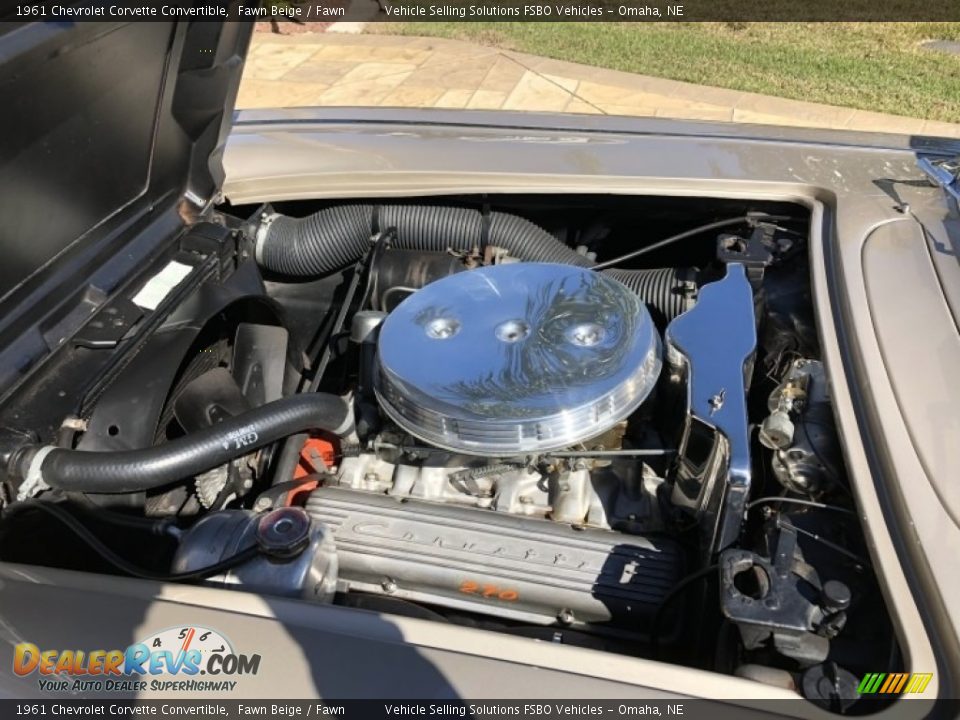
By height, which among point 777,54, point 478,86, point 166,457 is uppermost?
point 166,457

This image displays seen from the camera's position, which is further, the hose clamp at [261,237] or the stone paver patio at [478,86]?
the stone paver patio at [478,86]

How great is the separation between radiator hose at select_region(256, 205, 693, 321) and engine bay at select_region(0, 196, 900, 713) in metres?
0.12

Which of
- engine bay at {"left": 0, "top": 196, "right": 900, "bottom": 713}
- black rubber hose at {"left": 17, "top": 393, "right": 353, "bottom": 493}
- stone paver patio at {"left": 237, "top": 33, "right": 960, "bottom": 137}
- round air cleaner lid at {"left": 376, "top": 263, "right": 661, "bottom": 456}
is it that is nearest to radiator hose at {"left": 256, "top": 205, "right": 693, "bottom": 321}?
engine bay at {"left": 0, "top": 196, "right": 900, "bottom": 713}

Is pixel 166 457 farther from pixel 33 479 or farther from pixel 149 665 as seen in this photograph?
pixel 149 665

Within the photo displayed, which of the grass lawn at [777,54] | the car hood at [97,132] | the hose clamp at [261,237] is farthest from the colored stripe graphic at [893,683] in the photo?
the grass lawn at [777,54]

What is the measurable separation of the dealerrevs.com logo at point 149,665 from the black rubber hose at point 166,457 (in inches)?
9.6

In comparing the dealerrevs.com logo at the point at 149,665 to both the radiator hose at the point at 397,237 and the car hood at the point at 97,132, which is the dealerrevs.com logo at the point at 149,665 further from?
the radiator hose at the point at 397,237

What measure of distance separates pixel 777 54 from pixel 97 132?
5612 mm

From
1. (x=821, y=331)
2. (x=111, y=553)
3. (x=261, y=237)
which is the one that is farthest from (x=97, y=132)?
(x=821, y=331)

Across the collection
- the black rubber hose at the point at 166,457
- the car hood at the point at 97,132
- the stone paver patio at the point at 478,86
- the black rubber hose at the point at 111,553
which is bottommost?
the stone paver patio at the point at 478,86

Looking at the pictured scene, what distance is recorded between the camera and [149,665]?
3.26 feet

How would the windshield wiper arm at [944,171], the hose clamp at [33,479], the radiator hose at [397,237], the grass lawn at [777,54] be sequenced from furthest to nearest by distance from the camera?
1. the grass lawn at [777,54]
2. the radiator hose at [397,237]
3. the windshield wiper arm at [944,171]
4. the hose clamp at [33,479]

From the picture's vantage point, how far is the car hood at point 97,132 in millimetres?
1235

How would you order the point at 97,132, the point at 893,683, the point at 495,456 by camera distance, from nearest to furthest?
the point at 893,683 → the point at 495,456 → the point at 97,132
